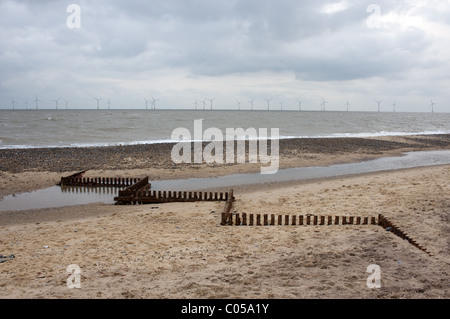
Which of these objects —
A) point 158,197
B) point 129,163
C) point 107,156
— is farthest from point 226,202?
point 107,156

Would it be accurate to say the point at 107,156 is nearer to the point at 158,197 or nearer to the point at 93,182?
the point at 93,182

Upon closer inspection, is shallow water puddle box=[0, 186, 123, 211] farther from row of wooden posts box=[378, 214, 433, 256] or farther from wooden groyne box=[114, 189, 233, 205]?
row of wooden posts box=[378, 214, 433, 256]

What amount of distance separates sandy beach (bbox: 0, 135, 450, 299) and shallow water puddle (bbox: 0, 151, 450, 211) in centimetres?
149

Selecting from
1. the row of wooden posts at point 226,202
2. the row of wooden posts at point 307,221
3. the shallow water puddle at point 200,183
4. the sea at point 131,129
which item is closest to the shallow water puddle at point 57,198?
the shallow water puddle at point 200,183

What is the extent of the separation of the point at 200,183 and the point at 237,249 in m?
11.1

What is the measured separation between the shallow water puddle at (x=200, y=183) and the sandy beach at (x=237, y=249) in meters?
1.49

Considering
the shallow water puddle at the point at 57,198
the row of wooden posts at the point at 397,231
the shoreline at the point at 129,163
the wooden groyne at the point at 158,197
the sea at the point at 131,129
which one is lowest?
the shallow water puddle at the point at 57,198

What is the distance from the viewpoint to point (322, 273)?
693cm

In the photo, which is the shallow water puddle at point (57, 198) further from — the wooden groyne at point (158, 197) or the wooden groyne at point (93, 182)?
the wooden groyne at point (158, 197)

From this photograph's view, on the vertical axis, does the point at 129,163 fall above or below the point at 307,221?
above

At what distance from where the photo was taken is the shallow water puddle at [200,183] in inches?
606

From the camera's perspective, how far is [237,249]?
8570mm
